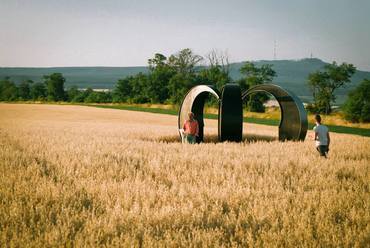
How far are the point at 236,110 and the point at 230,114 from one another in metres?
0.31

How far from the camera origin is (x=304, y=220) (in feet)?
17.0

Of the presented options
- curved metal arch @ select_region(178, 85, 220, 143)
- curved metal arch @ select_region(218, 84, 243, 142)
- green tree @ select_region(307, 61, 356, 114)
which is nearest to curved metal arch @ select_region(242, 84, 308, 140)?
curved metal arch @ select_region(218, 84, 243, 142)

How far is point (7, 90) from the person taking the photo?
121m

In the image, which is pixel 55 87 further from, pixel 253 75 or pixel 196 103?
pixel 196 103

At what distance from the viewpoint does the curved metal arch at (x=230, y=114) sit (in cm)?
1588

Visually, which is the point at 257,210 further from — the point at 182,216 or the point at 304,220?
the point at 182,216

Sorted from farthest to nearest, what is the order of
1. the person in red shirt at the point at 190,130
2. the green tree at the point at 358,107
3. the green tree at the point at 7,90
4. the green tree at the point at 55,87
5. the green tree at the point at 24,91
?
the green tree at the point at 24,91, the green tree at the point at 55,87, the green tree at the point at 7,90, the green tree at the point at 358,107, the person in red shirt at the point at 190,130

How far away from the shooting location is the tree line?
210 feet

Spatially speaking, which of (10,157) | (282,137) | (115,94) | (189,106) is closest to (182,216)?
(10,157)

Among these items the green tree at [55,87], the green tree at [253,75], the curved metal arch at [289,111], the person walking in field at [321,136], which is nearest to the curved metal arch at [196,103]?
the curved metal arch at [289,111]

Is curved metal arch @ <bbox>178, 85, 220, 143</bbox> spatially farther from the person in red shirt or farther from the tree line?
the tree line

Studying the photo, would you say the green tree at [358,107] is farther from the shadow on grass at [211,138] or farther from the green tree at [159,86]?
the green tree at [159,86]

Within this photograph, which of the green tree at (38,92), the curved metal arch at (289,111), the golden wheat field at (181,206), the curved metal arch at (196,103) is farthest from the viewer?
the green tree at (38,92)

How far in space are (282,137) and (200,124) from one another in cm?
419
